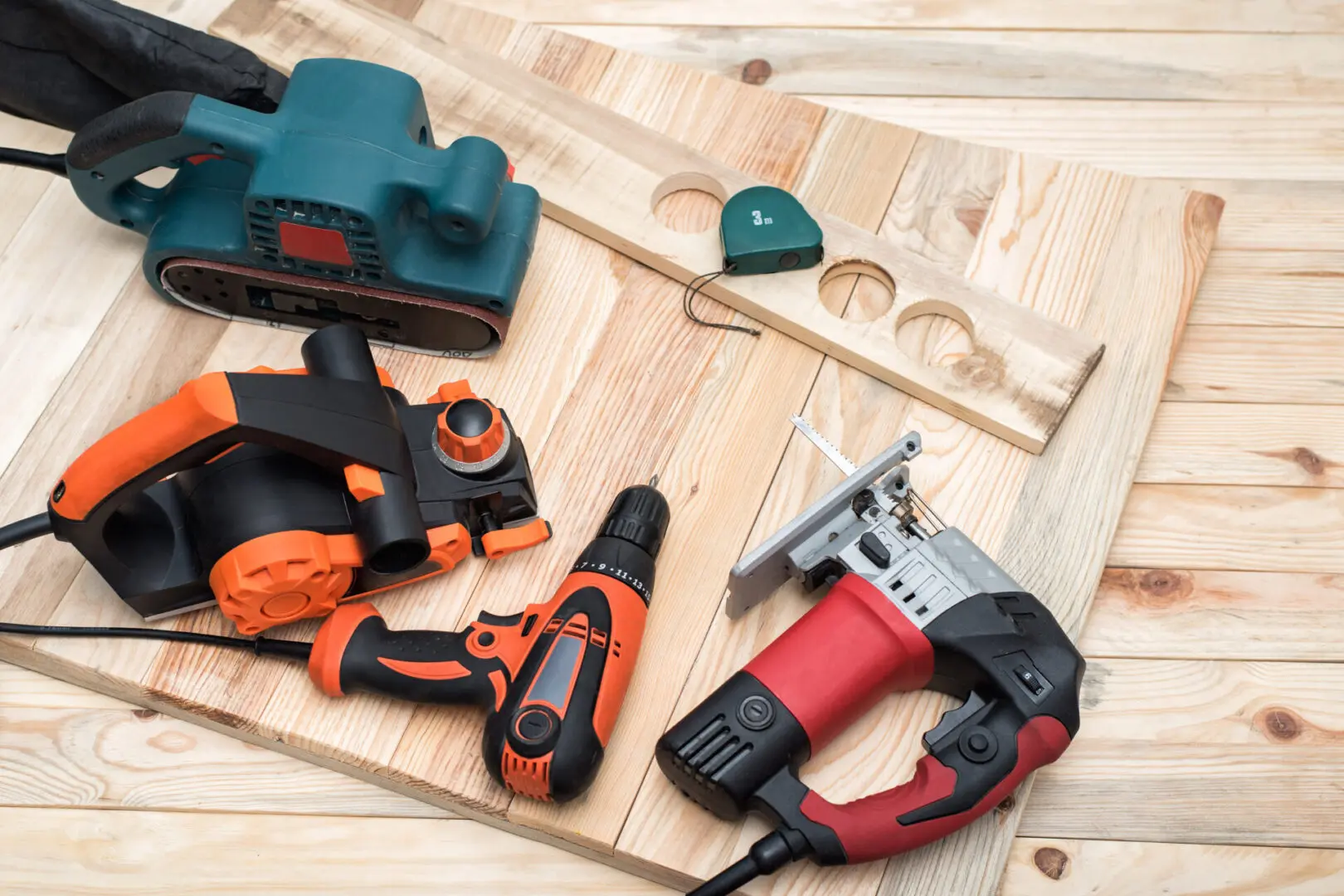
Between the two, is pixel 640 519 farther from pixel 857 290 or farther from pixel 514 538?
pixel 857 290

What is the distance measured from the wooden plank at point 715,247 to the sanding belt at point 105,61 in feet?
0.61

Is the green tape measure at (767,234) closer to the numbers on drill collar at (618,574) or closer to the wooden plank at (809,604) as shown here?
the wooden plank at (809,604)

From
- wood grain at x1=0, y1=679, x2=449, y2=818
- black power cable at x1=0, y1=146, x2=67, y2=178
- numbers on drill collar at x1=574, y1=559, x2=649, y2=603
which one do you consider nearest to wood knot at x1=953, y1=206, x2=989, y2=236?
numbers on drill collar at x1=574, y1=559, x2=649, y2=603

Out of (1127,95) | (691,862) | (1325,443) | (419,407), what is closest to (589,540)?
(419,407)

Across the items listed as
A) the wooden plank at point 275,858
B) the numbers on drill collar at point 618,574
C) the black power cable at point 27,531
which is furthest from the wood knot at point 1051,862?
the black power cable at point 27,531

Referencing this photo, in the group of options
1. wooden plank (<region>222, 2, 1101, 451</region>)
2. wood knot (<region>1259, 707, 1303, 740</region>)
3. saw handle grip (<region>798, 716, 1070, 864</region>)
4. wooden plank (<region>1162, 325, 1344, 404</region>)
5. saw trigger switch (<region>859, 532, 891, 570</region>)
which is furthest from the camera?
wooden plank (<region>1162, 325, 1344, 404</region>)

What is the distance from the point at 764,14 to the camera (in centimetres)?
204

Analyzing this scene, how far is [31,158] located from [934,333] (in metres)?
1.20

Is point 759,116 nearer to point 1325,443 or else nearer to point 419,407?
point 419,407

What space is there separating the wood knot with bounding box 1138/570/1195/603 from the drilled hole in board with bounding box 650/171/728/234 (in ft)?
2.42

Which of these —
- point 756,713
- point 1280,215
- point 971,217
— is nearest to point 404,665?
point 756,713

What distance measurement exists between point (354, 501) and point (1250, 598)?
1095 mm

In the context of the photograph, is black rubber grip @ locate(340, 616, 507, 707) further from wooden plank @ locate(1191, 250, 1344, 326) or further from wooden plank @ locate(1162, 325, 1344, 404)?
wooden plank @ locate(1191, 250, 1344, 326)

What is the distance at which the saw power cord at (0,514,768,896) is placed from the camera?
1.26 meters
